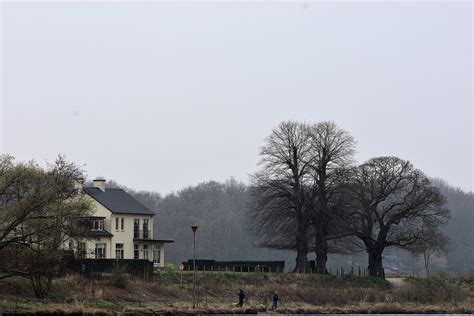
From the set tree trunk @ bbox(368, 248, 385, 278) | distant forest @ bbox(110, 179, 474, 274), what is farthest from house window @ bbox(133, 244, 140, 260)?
distant forest @ bbox(110, 179, 474, 274)

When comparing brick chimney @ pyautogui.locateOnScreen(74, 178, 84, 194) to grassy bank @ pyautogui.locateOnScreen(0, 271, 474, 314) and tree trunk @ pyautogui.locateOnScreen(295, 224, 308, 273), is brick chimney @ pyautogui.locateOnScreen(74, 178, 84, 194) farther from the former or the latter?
tree trunk @ pyautogui.locateOnScreen(295, 224, 308, 273)

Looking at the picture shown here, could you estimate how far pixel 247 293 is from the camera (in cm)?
6525

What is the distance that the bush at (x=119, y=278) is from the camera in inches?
2247

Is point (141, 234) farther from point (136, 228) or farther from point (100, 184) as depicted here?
point (100, 184)

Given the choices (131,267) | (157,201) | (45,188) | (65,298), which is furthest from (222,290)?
(157,201)

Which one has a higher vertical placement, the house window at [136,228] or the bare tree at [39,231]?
the house window at [136,228]

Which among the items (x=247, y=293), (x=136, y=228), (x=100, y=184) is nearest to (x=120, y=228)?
(x=136, y=228)

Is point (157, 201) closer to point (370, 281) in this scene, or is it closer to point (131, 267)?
point (370, 281)

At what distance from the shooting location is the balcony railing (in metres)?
86.7

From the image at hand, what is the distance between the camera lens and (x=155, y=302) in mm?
55906

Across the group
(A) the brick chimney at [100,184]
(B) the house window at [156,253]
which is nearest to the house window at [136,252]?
(B) the house window at [156,253]

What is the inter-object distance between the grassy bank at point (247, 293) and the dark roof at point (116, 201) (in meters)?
19.8

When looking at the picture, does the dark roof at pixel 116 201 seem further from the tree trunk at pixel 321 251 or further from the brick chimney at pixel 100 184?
the tree trunk at pixel 321 251

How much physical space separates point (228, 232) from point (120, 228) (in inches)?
2369
